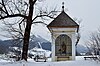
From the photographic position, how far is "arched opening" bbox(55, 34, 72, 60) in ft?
75.0

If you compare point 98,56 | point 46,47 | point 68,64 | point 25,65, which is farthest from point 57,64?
point 46,47

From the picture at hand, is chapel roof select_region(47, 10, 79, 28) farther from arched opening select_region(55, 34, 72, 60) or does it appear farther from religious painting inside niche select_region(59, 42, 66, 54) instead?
religious painting inside niche select_region(59, 42, 66, 54)

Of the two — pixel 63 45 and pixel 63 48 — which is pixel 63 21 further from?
pixel 63 48

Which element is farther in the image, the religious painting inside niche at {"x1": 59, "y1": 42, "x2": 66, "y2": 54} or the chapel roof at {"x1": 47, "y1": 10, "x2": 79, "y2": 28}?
the religious painting inside niche at {"x1": 59, "y1": 42, "x2": 66, "y2": 54}

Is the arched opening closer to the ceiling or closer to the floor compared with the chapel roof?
closer to the floor

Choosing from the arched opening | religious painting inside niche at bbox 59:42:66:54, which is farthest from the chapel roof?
religious painting inside niche at bbox 59:42:66:54

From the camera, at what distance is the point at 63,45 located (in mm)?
23156

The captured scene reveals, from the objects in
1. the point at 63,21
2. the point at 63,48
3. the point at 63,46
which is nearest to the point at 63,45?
the point at 63,46

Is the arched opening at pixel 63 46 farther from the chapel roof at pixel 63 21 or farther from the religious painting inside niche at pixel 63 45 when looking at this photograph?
the chapel roof at pixel 63 21

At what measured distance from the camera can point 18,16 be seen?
2128cm

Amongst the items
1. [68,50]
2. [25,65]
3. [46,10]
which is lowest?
[25,65]

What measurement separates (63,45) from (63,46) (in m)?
0.10

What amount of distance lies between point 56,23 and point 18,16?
3.65 metres

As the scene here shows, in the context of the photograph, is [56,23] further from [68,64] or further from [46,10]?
[68,64]
